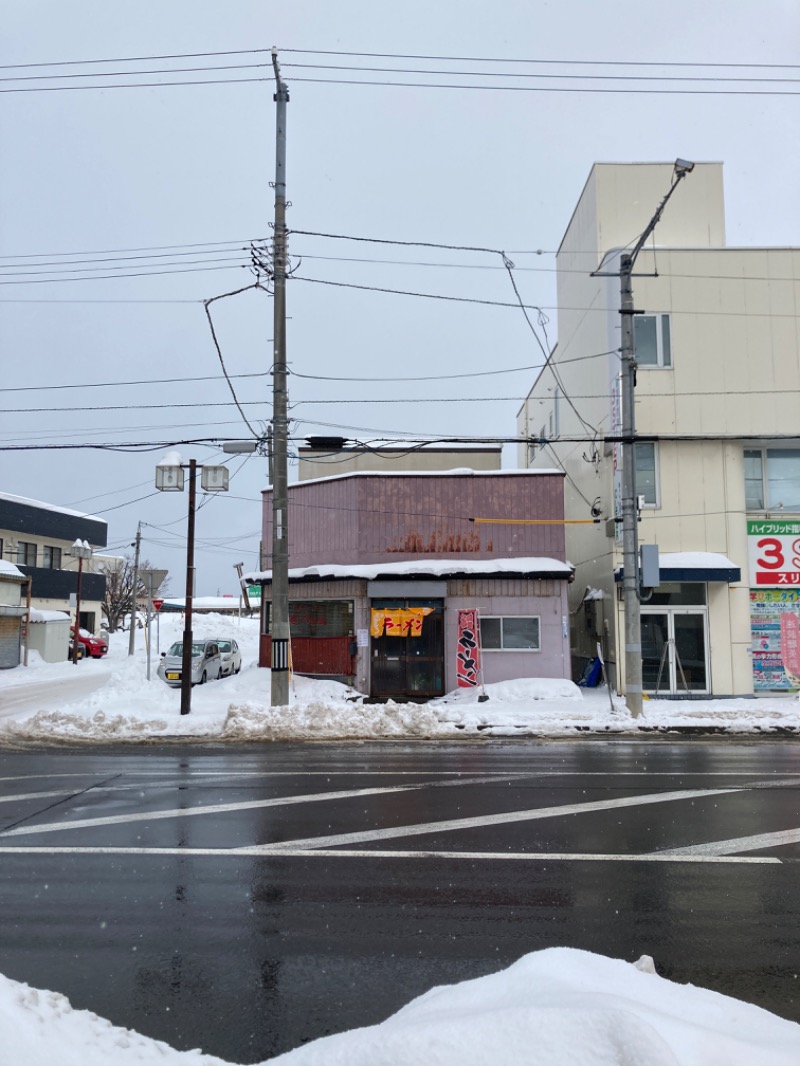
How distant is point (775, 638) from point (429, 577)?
9.57 metres

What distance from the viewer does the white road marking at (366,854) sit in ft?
22.6

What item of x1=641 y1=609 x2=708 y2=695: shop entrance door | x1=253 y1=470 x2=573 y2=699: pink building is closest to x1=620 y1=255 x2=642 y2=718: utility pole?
x1=253 y1=470 x2=573 y2=699: pink building

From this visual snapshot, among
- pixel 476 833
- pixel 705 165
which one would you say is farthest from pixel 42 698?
pixel 705 165

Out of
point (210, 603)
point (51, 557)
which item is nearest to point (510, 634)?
point (51, 557)

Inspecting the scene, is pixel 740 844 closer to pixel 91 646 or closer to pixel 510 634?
pixel 510 634

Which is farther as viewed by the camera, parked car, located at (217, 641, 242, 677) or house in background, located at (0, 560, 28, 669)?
house in background, located at (0, 560, 28, 669)

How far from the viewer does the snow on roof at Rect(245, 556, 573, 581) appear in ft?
71.7

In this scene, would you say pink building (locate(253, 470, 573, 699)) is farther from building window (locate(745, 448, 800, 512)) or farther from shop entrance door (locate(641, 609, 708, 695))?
building window (locate(745, 448, 800, 512))

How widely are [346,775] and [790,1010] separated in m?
7.60

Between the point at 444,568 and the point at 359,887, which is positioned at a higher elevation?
the point at 444,568

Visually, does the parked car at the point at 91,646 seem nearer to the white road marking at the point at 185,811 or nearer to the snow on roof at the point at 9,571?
the snow on roof at the point at 9,571

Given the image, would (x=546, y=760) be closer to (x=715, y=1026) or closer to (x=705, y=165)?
(x=715, y=1026)

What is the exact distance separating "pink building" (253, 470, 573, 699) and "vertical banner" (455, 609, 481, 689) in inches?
12.8

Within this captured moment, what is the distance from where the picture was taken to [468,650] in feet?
70.8
